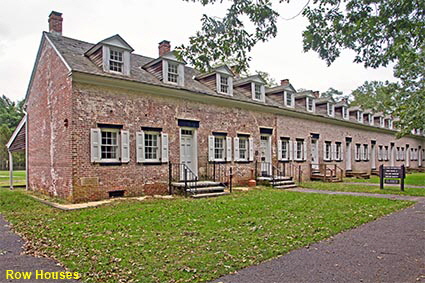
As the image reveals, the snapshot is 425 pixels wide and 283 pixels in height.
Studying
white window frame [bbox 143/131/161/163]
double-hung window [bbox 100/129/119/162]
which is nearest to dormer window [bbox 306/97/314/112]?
white window frame [bbox 143/131/161/163]

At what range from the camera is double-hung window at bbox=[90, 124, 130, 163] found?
11852mm

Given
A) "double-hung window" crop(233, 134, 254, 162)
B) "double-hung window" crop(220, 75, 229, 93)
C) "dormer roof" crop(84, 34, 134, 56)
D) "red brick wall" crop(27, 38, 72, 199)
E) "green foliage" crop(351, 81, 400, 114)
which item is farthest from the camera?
"green foliage" crop(351, 81, 400, 114)

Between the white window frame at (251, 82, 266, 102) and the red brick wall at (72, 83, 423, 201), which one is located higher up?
the white window frame at (251, 82, 266, 102)

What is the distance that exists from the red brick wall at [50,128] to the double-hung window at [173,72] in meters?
4.55

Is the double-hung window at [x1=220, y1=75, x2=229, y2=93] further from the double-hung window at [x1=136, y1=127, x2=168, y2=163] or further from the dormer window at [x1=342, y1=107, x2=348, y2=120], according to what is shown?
the dormer window at [x1=342, y1=107, x2=348, y2=120]

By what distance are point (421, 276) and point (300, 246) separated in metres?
1.93

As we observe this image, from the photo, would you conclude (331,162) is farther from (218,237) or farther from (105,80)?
(218,237)

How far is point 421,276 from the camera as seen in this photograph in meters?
4.40

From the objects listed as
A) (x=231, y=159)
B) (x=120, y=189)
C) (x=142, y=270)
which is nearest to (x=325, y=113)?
(x=231, y=159)

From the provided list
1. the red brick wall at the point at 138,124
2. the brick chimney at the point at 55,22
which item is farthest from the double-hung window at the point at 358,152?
the brick chimney at the point at 55,22

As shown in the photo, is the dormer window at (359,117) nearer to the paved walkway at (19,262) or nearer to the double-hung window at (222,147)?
the double-hung window at (222,147)

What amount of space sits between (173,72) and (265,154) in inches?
315

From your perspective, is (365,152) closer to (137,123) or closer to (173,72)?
(173,72)

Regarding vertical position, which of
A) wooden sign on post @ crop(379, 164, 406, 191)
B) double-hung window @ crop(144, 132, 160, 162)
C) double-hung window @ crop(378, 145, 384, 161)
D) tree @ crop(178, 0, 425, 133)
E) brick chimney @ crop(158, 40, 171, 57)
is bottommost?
wooden sign on post @ crop(379, 164, 406, 191)
